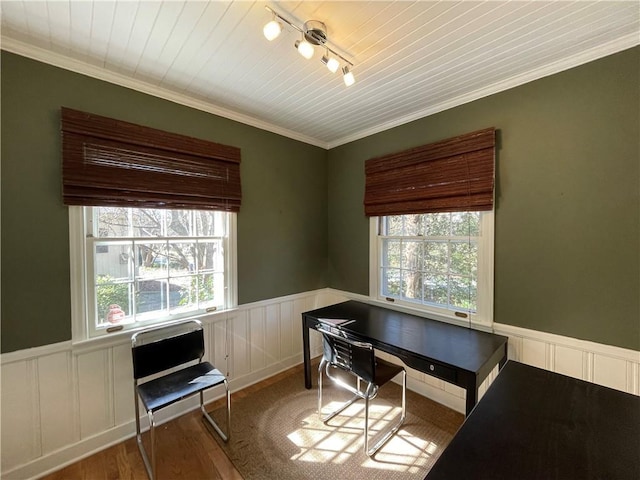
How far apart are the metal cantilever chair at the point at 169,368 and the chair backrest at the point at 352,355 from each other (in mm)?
760

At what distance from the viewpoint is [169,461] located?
1726mm

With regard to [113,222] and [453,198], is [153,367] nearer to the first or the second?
[113,222]

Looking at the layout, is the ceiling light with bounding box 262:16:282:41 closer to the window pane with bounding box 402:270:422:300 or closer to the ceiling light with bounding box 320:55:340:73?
the ceiling light with bounding box 320:55:340:73

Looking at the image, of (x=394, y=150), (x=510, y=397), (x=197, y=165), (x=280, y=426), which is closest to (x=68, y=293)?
(x=197, y=165)

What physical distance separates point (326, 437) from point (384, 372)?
0.62 meters

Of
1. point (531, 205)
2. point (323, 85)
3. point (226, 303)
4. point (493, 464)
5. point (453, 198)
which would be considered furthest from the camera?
point (226, 303)

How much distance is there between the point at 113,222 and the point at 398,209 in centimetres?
228

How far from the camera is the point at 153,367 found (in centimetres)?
189

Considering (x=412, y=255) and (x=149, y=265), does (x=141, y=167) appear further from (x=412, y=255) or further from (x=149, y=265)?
(x=412, y=255)

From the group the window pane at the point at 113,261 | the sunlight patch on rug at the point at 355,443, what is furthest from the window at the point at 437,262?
the window pane at the point at 113,261

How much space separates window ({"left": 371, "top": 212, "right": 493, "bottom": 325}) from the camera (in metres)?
2.06

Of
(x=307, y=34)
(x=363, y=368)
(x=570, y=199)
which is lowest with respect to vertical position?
(x=363, y=368)

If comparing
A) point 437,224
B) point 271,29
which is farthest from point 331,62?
point 437,224

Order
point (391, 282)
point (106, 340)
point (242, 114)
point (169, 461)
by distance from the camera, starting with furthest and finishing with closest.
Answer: point (391, 282), point (242, 114), point (106, 340), point (169, 461)
